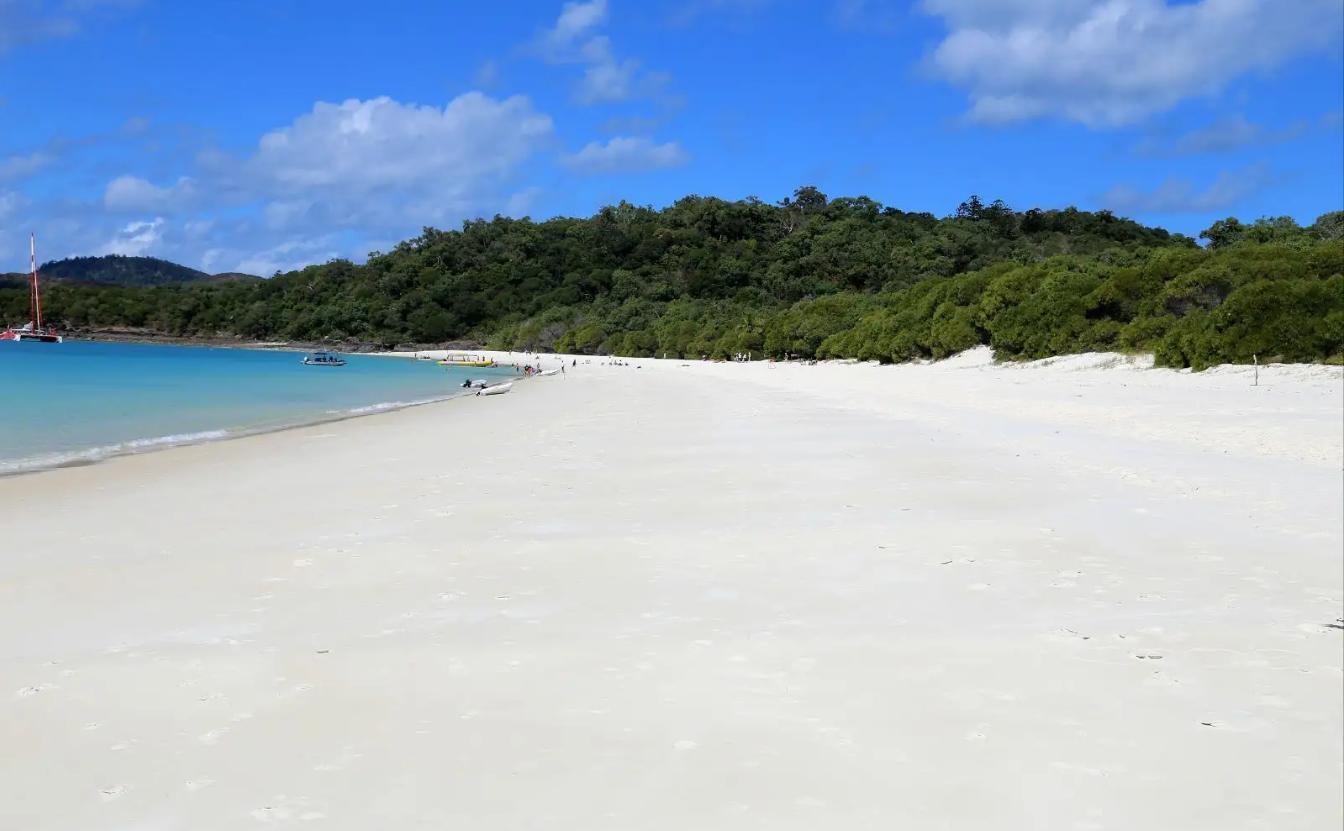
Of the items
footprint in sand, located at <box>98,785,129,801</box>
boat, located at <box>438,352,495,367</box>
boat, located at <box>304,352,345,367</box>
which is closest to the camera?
footprint in sand, located at <box>98,785,129,801</box>

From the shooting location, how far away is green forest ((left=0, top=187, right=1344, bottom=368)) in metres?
27.2

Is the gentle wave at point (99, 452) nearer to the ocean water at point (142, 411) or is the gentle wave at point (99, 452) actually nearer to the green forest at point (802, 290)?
the ocean water at point (142, 411)

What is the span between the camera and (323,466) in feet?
40.8

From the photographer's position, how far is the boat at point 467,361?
77.3 m

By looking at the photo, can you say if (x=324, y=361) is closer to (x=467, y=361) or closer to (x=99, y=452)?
(x=467, y=361)

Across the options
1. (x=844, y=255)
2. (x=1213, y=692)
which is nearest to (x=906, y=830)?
(x=1213, y=692)

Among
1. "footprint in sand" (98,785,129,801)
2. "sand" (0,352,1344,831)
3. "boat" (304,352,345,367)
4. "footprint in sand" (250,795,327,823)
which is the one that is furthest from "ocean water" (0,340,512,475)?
"boat" (304,352,345,367)

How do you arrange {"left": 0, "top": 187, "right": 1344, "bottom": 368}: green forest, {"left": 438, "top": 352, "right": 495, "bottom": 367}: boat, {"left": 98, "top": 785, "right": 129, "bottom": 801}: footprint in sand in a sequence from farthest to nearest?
{"left": 438, "top": 352, "right": 495, "bottom": 367}: boat, {"left": 0, "top": 187, "right": 1344, "bottom": 368}: green forest, {"left": 98, "top": 785, "right": 129, "bottom": 801}: footprint in sand

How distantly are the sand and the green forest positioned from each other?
18937 mm

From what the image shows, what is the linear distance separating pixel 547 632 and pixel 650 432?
11359 millimetres

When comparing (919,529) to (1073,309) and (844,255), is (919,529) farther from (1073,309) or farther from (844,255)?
(844,255)

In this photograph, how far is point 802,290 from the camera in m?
98.4

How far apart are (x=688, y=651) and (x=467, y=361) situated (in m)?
82.6

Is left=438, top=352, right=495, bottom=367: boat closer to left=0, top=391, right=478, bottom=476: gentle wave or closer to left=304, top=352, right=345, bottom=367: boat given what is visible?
left=304, top=352, right=345, bottom=367: boat
